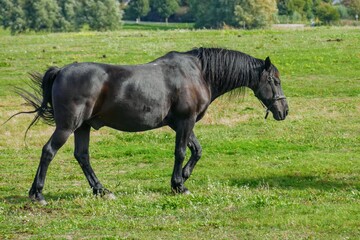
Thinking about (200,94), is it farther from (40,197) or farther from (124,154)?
(124,154)

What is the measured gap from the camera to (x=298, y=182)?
15734 millimetres

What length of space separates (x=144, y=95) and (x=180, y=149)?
113cm

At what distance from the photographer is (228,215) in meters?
12.0

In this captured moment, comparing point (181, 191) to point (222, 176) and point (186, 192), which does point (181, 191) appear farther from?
point (222, 176)

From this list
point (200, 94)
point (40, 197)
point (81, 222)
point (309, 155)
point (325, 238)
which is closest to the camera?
point (325, 238)

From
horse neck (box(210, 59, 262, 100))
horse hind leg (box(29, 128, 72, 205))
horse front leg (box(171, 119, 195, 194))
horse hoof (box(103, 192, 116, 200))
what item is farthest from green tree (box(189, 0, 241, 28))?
horse hind leg (box(29, 128, 72, 205))

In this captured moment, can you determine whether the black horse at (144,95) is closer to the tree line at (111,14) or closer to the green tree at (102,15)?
the tree line at (111,14)

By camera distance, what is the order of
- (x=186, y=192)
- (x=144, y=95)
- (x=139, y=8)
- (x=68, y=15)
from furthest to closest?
(x=139, y=8) < (x=68, y=15) < (x=186, y=192) < (x=144, y=95)

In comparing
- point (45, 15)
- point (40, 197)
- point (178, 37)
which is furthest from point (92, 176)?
point (45, 15)

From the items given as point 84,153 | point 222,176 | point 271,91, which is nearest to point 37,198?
point 84,153

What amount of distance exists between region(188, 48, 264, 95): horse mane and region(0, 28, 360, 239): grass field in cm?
175

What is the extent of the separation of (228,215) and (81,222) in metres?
2.02

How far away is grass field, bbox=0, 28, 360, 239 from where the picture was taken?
37.4 ft

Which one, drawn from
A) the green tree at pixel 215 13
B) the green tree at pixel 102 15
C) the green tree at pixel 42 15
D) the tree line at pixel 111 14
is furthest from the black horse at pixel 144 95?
the green tree at pixel 215 13
